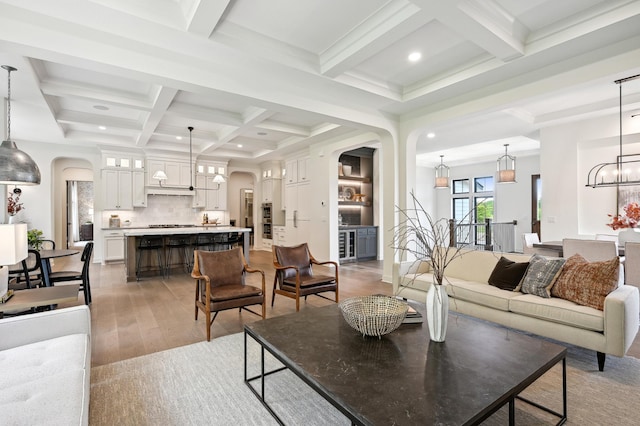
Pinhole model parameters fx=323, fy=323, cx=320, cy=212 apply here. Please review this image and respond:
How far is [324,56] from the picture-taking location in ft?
11.9

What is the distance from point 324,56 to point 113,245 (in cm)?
691

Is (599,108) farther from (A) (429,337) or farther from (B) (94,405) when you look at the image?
(B) (94,405)

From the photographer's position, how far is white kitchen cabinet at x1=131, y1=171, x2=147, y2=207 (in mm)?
8188

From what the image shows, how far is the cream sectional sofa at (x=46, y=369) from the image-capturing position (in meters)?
1.28

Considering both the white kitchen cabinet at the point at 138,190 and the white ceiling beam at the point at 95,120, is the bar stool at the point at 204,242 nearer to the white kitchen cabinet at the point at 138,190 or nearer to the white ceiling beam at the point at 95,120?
the white ceiling beam at the point at 95,120

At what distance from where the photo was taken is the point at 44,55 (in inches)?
113

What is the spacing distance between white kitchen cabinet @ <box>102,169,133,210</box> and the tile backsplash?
0.31 meters

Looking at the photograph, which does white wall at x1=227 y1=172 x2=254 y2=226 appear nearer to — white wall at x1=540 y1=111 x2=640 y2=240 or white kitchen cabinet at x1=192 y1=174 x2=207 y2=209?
white kitchen cabinet at x1=192 y1=174 x2=207 y2=209

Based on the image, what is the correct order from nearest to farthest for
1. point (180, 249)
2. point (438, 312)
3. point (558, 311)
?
point (438, 312) < point (558, 311) < point (180, 249)

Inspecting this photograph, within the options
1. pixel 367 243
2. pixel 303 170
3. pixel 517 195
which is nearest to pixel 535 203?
pixel 517 195

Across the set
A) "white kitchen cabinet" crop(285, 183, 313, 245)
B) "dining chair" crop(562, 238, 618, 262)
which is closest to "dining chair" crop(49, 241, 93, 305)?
"white kitchen cabinet" crop(285, 183, 313, 245)

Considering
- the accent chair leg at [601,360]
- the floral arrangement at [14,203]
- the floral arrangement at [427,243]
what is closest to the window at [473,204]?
the floral arrangement at [427,243]

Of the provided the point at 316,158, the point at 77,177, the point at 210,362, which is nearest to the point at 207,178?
the point at 316,158

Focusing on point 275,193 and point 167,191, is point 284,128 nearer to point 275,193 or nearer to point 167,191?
point 275,193
